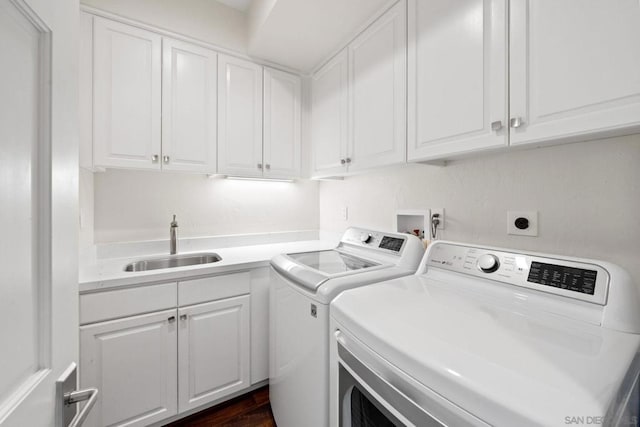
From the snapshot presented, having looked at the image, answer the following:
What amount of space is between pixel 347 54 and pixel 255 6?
0.79m

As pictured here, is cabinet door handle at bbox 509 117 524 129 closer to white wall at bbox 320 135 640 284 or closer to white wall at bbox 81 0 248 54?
white wall at bbox 320 135 640 284

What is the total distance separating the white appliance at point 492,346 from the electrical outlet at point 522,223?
0.25 meters

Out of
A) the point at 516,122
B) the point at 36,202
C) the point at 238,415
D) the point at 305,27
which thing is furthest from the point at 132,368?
the point at 305,27

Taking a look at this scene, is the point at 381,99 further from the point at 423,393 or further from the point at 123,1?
the point at 123,1

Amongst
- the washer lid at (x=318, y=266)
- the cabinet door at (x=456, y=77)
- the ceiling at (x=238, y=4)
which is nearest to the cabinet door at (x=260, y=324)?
the washer lid at (x=318, y=266)

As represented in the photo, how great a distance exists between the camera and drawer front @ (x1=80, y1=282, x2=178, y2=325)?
126cm

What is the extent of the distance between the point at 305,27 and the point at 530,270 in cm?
179

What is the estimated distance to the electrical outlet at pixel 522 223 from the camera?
116 cm

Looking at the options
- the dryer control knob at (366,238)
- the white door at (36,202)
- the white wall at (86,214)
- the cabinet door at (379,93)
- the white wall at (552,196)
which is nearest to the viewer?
the white door at (36,202)

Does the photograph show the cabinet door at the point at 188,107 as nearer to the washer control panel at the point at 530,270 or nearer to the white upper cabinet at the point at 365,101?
the white upper cabinet at the point at 365,101

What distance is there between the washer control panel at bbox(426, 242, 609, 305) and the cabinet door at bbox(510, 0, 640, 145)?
0.42 metres

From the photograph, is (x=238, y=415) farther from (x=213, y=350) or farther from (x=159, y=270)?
(x=159, y=270)

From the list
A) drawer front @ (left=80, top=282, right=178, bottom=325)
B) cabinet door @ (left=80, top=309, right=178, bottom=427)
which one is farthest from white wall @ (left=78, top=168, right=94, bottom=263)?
cabinet door @ (left=80, top=309, right=178, bottom=427)

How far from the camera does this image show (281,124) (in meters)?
2.16
